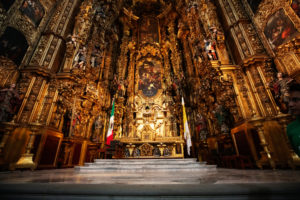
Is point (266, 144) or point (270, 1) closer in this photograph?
point (266, 144)

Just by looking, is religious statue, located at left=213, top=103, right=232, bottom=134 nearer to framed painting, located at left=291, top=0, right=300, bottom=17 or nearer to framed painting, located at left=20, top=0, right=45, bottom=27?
framed painting, located at left=291, top=0, right=300, bottom=17

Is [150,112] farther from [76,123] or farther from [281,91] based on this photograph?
[281,91]

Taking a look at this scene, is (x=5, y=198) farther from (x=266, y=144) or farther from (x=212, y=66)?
(x=212, y=66)

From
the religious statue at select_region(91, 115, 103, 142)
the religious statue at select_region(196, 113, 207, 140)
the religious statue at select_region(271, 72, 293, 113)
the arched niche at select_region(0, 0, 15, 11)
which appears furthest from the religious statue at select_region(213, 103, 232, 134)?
the arched niche at select_region(0, 0, 15, 11)

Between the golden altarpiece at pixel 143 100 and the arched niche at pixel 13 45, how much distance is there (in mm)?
46

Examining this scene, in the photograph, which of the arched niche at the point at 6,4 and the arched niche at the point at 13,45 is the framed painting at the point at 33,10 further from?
the arched niche at the point at 13,45

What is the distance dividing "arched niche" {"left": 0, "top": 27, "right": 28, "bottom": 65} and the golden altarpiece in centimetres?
5

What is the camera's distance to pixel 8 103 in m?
5.42

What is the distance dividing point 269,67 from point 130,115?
10.4 meters

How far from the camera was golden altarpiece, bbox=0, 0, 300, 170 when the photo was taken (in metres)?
5.48

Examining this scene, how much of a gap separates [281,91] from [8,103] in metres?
11.0

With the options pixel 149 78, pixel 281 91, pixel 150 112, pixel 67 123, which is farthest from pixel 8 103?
pixel 149 78

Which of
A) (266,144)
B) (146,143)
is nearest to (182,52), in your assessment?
(146,143)

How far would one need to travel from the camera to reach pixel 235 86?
6.74 metres
